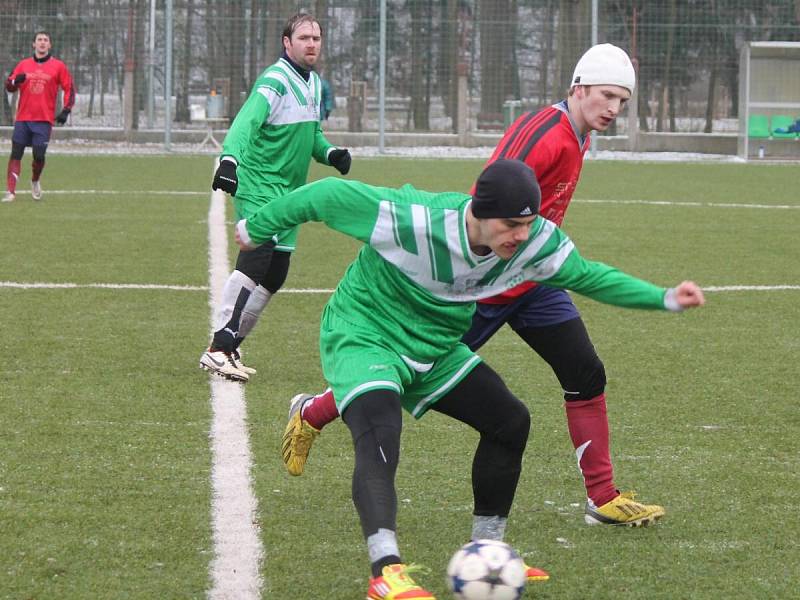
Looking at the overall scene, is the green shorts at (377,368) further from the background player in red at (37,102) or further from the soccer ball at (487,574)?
the background player in red at (37,102)

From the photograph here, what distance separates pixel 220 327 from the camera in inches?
286

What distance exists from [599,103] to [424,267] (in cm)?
120

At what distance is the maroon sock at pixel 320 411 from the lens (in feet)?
15.6

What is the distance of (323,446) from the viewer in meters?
5.80

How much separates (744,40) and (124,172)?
13.5 meters

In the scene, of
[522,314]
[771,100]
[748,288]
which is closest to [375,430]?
[522,314]

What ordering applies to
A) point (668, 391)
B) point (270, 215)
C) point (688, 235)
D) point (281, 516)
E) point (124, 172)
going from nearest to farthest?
point (270, 215) < point (281, 516) < point (668, 391) < point (688, 235) < point (124, 172)

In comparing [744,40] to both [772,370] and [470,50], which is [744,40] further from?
[772,370]

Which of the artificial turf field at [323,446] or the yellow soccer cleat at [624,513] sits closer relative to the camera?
the artificial turf field at [323,446]

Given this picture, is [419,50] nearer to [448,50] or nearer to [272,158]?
[448,50]

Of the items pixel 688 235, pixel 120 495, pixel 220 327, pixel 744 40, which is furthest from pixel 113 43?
pixel 120 495

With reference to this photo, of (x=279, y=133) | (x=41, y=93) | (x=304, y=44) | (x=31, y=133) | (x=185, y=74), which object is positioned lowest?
(x=279, y=133)

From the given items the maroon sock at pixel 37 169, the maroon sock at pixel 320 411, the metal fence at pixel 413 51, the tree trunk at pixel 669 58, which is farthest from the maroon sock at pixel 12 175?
the tree trunk at pixel 669 58

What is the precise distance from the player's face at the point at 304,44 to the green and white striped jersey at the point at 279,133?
0.11 meters
